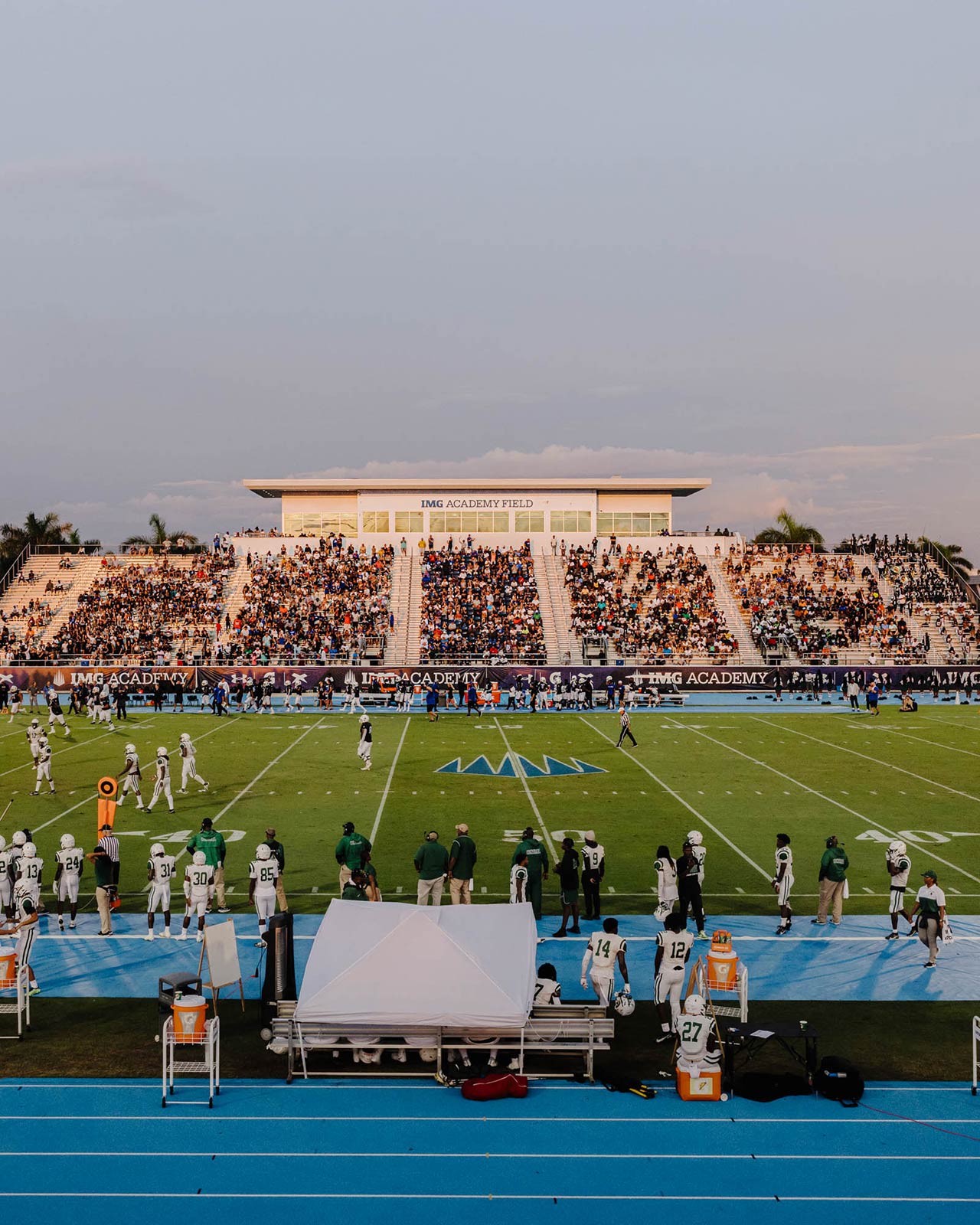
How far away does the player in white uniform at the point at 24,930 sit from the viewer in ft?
38.0

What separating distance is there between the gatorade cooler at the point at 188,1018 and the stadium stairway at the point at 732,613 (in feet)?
145

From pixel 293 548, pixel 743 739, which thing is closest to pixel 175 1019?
pixel 743 739

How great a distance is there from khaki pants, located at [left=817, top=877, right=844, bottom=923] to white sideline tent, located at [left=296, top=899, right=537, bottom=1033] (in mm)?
6101

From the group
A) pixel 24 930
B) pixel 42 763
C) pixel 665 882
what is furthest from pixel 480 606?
pixel 24 930

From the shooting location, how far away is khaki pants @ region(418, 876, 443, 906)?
13.8 meters

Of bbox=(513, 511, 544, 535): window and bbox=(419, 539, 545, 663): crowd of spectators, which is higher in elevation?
bbox=(513, 511, 544, 535): window

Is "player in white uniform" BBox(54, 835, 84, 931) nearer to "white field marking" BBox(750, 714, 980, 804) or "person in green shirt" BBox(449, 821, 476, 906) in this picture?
"person in green shirt" BBox(449, 821, 476, 906)

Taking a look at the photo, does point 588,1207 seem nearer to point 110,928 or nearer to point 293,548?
point 110,928

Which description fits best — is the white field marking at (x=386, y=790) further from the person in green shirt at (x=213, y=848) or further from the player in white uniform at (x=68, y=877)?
the player in white uniform at (x=68, y=877)

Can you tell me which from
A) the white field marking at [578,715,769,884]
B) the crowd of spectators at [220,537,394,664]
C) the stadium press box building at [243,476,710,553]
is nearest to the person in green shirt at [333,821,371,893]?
the white field marking at [578,715,769,884]

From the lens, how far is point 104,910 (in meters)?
14.0

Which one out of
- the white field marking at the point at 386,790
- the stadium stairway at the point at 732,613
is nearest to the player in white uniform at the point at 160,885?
the white field marking at the point at 386,790

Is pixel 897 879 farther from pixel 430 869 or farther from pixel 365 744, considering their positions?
pixel 365 744

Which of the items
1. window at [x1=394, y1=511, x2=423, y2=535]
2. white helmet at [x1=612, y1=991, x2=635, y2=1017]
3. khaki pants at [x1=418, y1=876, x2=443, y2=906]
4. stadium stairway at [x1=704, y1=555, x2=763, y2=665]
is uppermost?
window at [x1=394, y1=511, x2=423, y2=535]
